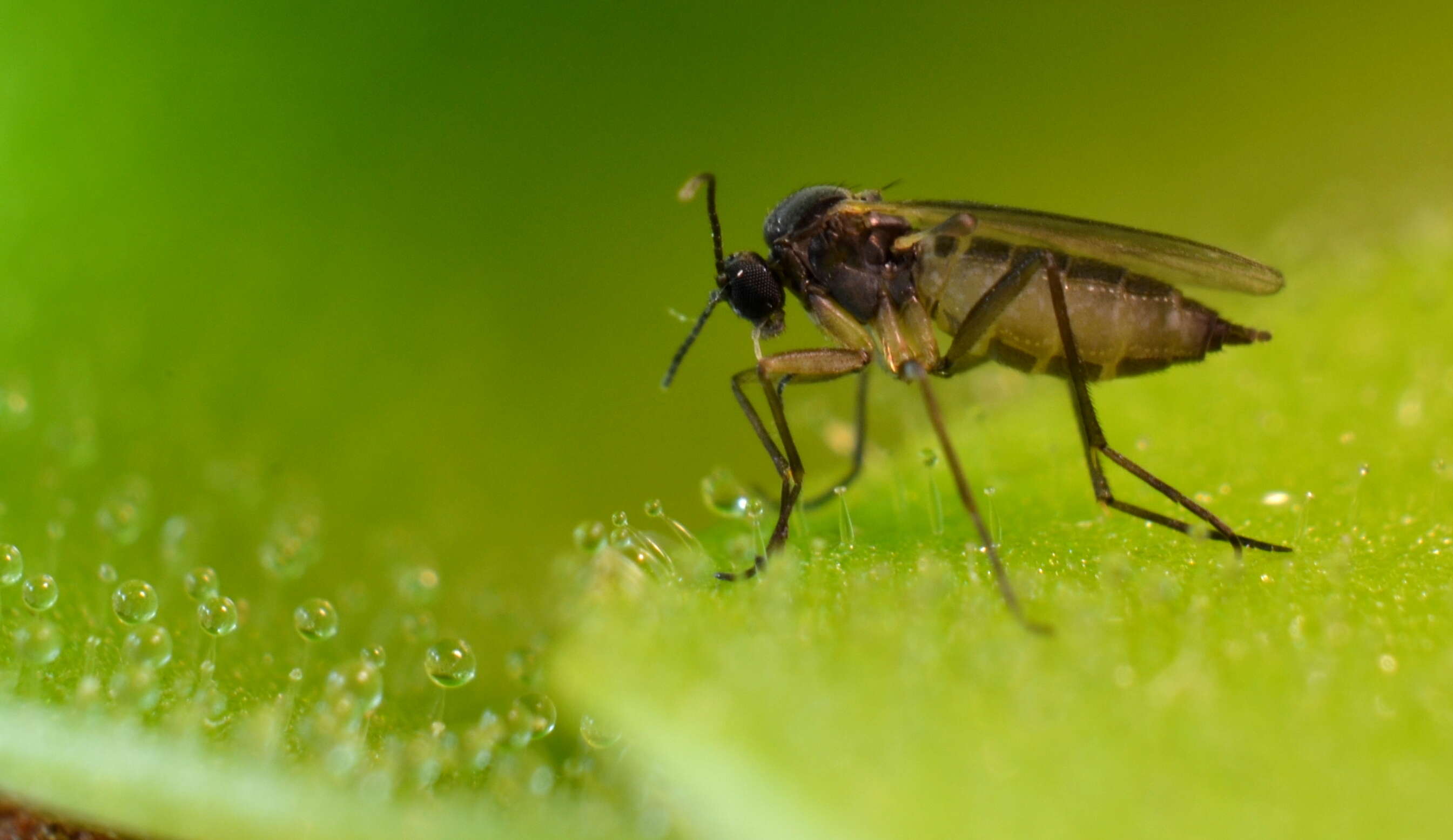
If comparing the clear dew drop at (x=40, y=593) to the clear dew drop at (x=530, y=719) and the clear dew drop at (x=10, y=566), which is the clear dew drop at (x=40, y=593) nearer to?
the clear dew drop at (x=10, y=566)

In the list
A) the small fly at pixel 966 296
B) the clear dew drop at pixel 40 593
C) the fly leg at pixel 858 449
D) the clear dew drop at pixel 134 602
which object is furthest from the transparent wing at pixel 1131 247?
the clear dew drop at pixel 40 593

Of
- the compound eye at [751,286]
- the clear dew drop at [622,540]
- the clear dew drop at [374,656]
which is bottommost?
the clear dew drop at [374,656]

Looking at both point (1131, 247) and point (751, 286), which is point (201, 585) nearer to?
point (751, 286)

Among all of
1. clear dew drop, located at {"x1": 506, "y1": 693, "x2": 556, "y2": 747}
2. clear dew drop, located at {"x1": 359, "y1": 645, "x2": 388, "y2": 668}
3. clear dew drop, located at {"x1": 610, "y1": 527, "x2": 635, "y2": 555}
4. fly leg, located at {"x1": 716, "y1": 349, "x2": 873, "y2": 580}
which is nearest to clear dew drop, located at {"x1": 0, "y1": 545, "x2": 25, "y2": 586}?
clear dew drop, located at {"x1": 359, "y1": 645, "x2": 388, "y2": 668}

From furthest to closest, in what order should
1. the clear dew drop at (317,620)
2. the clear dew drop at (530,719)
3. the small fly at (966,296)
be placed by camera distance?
the small fly at (966,296) → the clear dew drop at (317,620) → the clear dew drop at (530,719)

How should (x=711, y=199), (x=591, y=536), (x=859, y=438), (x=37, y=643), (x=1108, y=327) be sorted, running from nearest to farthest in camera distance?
1. (x=37, y=643)
2. (x=591, y=536)
3. (x=1108, y=327)
4. (x=711, y=199)
5. (x=859, y=438)

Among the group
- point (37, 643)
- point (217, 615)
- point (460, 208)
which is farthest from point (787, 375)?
point (37, 643)
